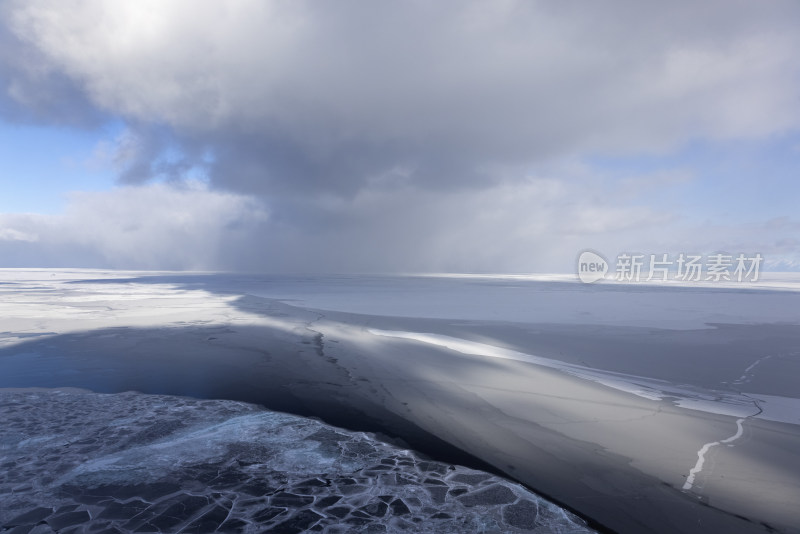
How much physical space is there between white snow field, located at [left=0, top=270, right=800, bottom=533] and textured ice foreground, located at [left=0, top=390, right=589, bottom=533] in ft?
1.32

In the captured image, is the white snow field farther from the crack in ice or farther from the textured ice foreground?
the textured ice foreground

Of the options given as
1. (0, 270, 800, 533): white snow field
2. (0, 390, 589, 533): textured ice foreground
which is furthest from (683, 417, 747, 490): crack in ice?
(0, 390, 589, 533): textured ice foreground

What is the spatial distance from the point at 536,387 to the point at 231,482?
6.27 meters

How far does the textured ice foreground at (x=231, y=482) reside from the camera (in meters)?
4.32

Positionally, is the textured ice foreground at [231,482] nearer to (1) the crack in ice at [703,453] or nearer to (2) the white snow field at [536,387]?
(2) the white snow field at [536,387]

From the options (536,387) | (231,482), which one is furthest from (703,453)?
(231,482)

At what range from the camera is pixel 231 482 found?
16.6ft

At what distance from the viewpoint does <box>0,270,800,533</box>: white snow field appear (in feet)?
16.5

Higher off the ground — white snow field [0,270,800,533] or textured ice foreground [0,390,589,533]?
white snow field [0,270,800,533]

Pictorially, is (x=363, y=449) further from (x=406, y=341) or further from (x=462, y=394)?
(x=406, y=341)

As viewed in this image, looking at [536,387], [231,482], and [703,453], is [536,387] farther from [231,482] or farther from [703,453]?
[231,482]

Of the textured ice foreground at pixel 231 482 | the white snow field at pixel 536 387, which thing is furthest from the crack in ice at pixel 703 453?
the textured ice foreground at pixel 231 482

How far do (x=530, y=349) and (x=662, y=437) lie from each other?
21.4ft

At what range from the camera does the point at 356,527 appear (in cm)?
425
